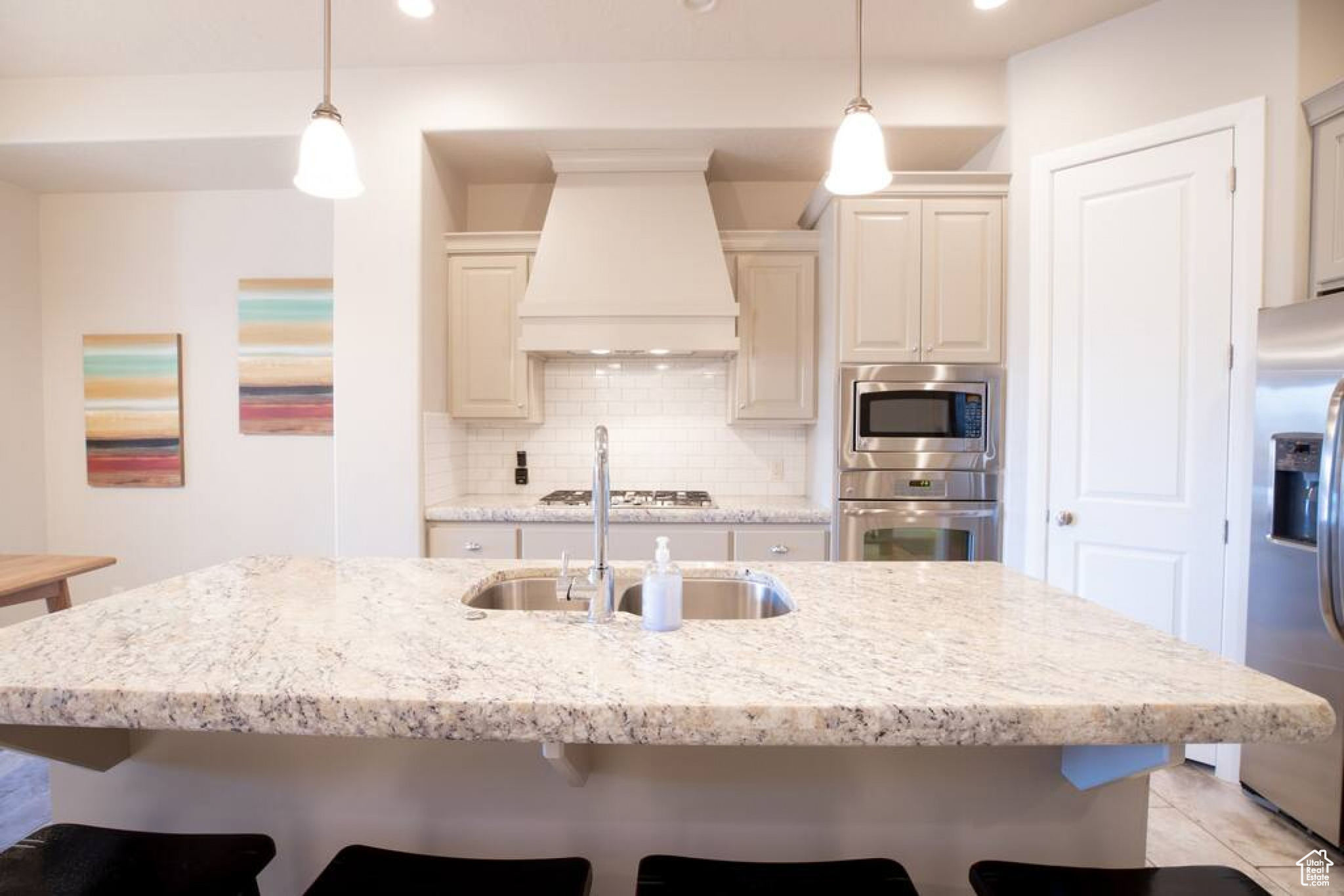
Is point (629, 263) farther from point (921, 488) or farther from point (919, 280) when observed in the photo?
point (921, 488)

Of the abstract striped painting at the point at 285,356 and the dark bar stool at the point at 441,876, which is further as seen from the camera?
the abstract striped painting at the point at 285,356

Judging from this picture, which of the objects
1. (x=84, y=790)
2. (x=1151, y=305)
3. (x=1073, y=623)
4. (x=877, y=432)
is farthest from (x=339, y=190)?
(x=1151, y=305)

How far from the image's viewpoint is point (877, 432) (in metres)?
2.76

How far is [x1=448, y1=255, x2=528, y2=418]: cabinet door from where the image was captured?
3.12m

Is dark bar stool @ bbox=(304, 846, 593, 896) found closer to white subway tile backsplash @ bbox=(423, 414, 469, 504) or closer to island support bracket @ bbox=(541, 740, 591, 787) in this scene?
island support bracket @ bbox=(541, 740, 591, 787)

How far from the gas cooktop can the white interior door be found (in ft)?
5.26

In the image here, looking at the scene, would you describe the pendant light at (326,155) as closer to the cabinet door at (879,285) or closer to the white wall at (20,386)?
the cabinet door at (879,285)

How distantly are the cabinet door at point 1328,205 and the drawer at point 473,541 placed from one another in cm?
319

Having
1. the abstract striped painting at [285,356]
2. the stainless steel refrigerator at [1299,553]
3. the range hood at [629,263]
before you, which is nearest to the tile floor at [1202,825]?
the stainless steel refrigerator at [1299,553]

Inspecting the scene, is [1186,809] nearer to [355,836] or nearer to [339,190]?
[355,836]

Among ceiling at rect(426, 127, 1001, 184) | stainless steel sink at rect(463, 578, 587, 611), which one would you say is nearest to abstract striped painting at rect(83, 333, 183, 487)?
ceiling at rect(426, 127, 1001, 184)

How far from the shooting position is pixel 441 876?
931mm

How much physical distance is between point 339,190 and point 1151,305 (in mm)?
2847

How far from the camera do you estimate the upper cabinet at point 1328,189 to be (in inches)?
78.4
